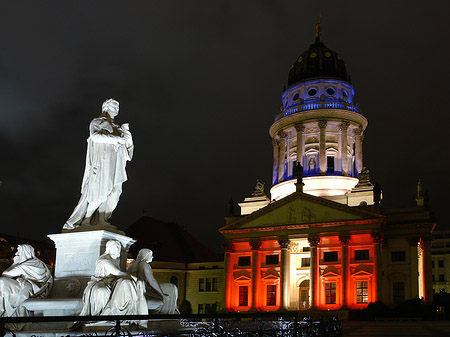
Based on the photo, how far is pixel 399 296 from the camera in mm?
54281

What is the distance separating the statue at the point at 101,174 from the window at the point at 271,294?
49901mm

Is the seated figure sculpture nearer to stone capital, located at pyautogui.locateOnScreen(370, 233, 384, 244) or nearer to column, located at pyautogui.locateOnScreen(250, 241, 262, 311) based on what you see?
stone capital, located at pyautogui.locateOnScreen(370, 233, 384, 244)

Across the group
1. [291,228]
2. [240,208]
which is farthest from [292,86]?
[291,228]

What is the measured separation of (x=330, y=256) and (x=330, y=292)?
3.63 metres

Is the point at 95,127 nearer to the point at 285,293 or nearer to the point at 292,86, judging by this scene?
the point at 285,293

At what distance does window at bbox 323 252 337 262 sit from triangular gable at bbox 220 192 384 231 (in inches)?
142

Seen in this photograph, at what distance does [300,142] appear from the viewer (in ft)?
226

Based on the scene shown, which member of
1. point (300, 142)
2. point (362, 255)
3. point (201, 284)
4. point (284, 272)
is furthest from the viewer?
point (300, 142)

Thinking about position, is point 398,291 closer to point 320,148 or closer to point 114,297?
point 320,148

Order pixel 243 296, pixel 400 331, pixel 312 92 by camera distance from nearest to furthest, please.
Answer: pixel 400 331
pixel 243 296
pixel 312 92

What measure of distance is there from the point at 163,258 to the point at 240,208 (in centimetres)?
1162

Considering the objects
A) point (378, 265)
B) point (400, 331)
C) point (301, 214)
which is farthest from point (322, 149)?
point (400, 331)

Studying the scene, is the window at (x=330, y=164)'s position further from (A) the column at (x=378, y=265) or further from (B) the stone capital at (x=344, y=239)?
(A) the column at (x=378, y=265)

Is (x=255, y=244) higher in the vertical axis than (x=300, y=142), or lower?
lower
